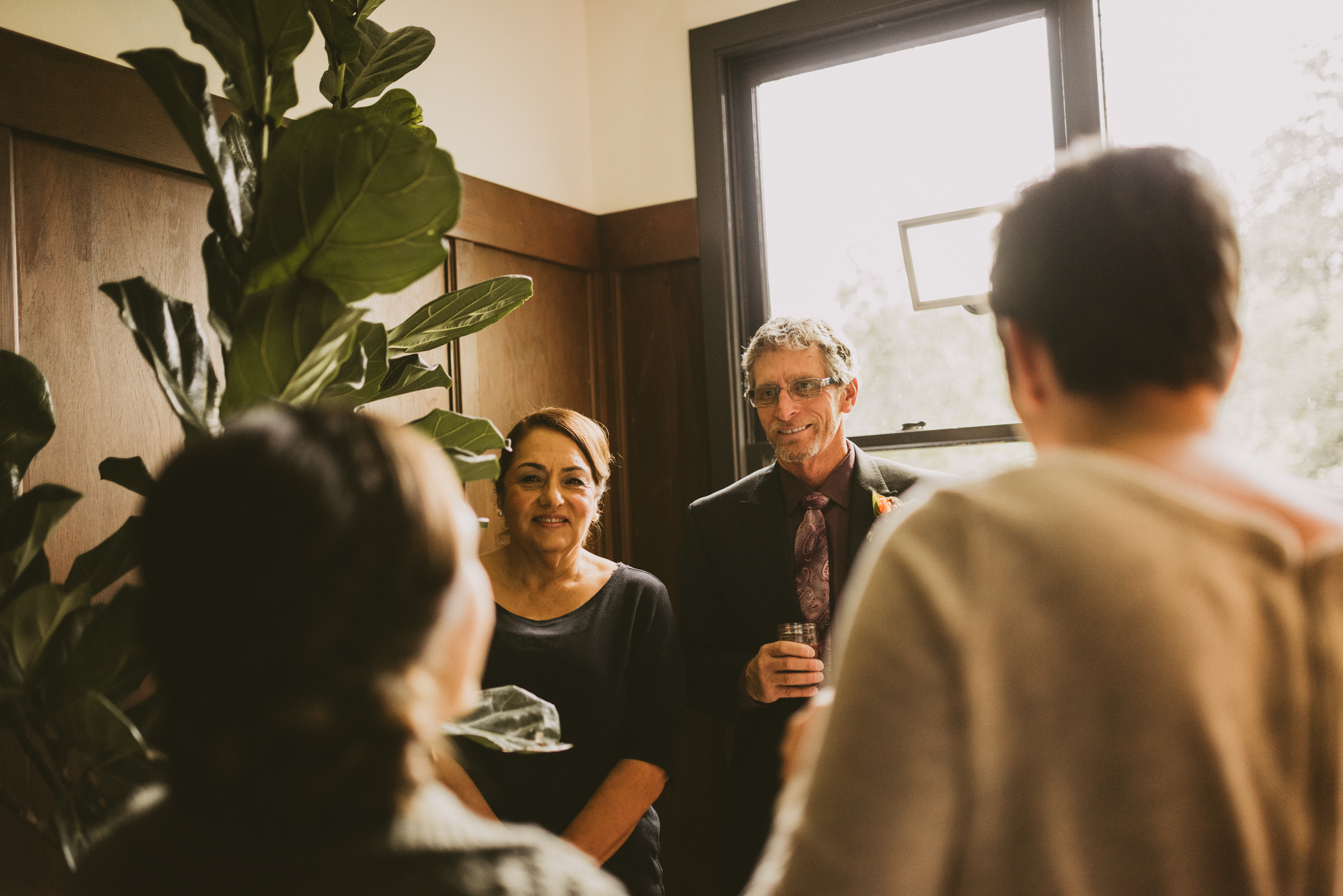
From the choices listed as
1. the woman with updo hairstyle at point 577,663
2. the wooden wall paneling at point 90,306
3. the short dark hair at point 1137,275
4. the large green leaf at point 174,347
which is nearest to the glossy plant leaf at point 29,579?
the large green leaf at point 174,347

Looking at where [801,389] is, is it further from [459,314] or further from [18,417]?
[18,417]

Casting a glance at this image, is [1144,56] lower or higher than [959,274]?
higher

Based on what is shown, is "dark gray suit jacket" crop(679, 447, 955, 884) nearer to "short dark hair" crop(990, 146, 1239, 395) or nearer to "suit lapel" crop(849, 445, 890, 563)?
→ "suit lapel" crop(849, 445, 890, 563)

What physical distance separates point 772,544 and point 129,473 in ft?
4.88

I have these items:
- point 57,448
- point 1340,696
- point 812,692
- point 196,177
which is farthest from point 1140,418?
point 196,177

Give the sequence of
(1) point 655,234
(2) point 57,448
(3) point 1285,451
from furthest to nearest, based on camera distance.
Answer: (1) point 655,234, (3) point 1285,451, (2) point 57,448

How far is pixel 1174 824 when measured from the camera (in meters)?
0.61

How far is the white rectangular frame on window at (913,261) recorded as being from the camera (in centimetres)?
251

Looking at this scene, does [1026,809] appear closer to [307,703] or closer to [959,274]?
[307,703]

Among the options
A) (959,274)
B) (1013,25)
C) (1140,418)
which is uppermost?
(1013,25)

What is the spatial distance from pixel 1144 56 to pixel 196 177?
2.37 metres

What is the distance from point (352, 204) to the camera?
41.8 inches

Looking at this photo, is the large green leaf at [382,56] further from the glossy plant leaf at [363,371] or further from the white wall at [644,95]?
the white wall at [644,95]

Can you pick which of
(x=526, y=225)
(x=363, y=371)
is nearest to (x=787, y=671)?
(x=363, y=371)
